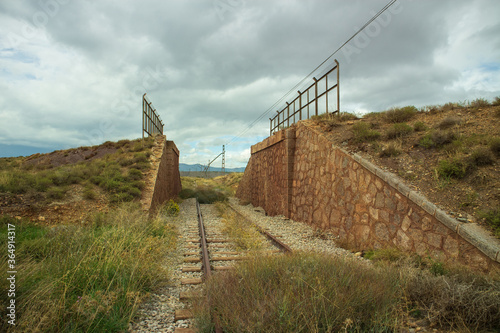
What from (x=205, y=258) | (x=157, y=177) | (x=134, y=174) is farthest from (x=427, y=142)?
(x=134, y=174)

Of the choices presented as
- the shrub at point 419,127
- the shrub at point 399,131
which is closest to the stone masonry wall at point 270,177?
the shrub at point 399,131

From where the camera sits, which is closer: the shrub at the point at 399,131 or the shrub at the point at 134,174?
the shrub at the point at 399,131

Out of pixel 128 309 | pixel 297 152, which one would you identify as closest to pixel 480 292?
pixel 128 309

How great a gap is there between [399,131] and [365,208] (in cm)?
233

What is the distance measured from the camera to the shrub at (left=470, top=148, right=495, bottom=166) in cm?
527

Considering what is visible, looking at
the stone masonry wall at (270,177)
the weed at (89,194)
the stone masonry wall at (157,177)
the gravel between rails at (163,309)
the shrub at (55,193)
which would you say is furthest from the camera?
the stone masonry wall at (270,177)

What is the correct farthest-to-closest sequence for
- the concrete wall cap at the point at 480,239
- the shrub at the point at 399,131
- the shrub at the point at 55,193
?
1. the shrub at the point at 55,193
2. the shrub at the point at 399,131
3. the concrete wall cap at the point at 480,239

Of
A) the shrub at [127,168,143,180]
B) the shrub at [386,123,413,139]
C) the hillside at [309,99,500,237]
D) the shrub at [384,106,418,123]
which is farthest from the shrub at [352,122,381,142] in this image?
the shrub at [127,168,143,180]

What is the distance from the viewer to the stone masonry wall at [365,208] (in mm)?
4352

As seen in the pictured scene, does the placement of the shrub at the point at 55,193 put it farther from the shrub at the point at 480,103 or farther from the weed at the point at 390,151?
the shrub at the point at 480,103

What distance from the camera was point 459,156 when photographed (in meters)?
5.61

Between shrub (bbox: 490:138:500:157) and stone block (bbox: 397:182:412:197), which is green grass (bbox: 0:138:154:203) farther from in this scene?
shrub (bbox: 490:138:500:157)

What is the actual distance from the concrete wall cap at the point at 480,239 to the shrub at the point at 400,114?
505cm

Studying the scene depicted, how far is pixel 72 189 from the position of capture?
1020 cm
